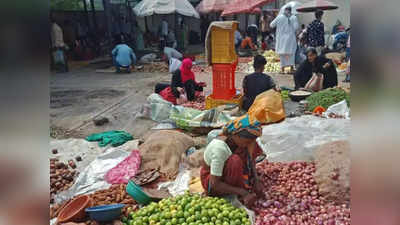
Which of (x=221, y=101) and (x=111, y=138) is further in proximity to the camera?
(x=221, y=101)

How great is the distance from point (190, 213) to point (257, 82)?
344cm

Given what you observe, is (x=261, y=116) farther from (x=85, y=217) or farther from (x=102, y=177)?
(x=85, y=217)

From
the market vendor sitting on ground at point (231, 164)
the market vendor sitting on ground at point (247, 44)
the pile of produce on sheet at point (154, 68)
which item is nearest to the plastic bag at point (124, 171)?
the market vendor sitting on ground at point (231, 164)

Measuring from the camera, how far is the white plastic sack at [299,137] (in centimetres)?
410

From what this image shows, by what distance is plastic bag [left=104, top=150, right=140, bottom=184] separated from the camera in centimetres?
392

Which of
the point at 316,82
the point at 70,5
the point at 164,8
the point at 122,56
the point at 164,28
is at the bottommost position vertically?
the point at 316,82

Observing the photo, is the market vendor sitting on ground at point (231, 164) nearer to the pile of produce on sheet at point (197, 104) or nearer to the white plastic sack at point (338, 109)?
the white plastic sack at point (338, 109)

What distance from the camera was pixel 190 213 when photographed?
2.90m

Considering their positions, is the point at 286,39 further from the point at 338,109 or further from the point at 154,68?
the point at 338,109

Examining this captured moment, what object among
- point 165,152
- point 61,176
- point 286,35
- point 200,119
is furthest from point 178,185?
point 286,35

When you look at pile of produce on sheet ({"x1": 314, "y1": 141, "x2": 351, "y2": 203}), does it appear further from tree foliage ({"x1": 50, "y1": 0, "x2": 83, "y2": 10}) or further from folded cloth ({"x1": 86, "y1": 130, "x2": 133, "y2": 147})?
tree foliage ({"x1": 50, "y1": 0, "x2": 83, "y2": 10})

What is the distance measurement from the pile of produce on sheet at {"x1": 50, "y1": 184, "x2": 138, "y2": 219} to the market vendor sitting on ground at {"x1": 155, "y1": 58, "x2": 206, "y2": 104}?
338 cm
